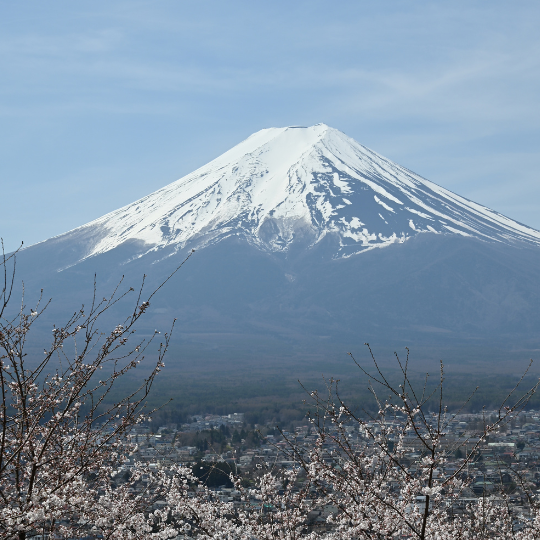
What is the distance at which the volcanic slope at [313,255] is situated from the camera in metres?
127

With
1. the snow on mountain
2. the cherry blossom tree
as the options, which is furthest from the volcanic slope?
the cherry blossom tree

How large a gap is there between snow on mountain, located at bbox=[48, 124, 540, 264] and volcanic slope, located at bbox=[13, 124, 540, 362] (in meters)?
0.35

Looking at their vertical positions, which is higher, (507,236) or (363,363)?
(507,236)

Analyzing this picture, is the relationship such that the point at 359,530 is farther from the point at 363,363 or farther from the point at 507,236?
the point at 507,236

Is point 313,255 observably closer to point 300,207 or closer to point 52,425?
point 300,207

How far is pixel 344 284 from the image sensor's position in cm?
13838

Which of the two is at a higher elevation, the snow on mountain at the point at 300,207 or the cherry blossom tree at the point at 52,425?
the snow on mountain at the point at 300,207

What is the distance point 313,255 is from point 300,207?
16448 mm

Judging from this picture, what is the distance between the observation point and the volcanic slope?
127m

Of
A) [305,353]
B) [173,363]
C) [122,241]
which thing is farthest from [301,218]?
[173,363]

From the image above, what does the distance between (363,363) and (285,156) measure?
98656 millimetres

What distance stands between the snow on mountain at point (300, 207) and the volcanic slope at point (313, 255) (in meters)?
0.35

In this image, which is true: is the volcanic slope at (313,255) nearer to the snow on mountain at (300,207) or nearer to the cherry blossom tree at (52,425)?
the snow on mountain at (300,207)

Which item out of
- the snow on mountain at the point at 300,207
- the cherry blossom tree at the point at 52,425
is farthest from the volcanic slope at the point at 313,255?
the cherry blossom tree at the point at 52,425
